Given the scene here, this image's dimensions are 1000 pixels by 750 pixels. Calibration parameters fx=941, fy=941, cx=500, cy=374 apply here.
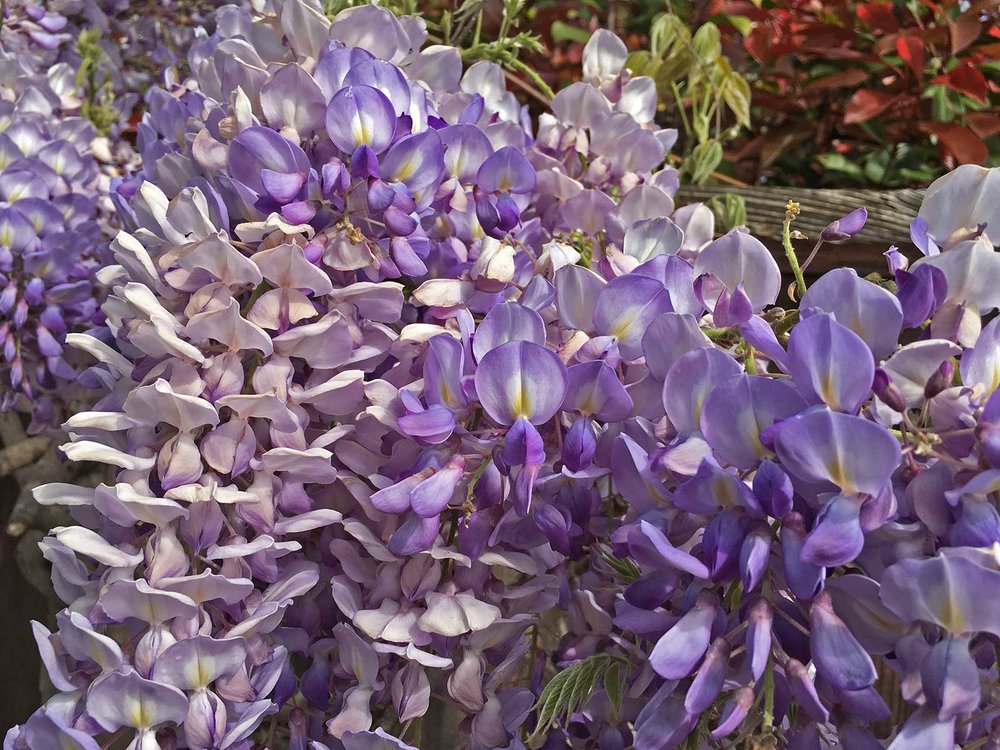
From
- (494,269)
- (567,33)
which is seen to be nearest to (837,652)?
(494,269)

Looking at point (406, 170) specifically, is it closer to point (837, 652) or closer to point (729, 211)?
point (837, 652)

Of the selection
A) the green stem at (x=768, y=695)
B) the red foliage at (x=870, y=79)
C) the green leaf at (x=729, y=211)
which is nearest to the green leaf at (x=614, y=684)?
the green stem at (x=768, y=695)

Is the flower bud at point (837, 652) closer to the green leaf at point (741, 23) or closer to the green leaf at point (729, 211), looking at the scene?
the green leaf at point (729, 211)

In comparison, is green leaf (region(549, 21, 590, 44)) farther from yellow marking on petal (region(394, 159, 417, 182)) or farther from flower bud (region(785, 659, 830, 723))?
flower bud (region(785, 659, 830, 723))

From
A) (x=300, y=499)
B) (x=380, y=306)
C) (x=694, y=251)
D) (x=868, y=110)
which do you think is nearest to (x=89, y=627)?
(x=300, y=499)

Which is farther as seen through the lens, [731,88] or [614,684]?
[731,88]

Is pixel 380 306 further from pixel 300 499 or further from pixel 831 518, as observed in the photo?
pixel 831 518

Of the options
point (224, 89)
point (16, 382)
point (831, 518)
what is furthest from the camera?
point (16, 382)
